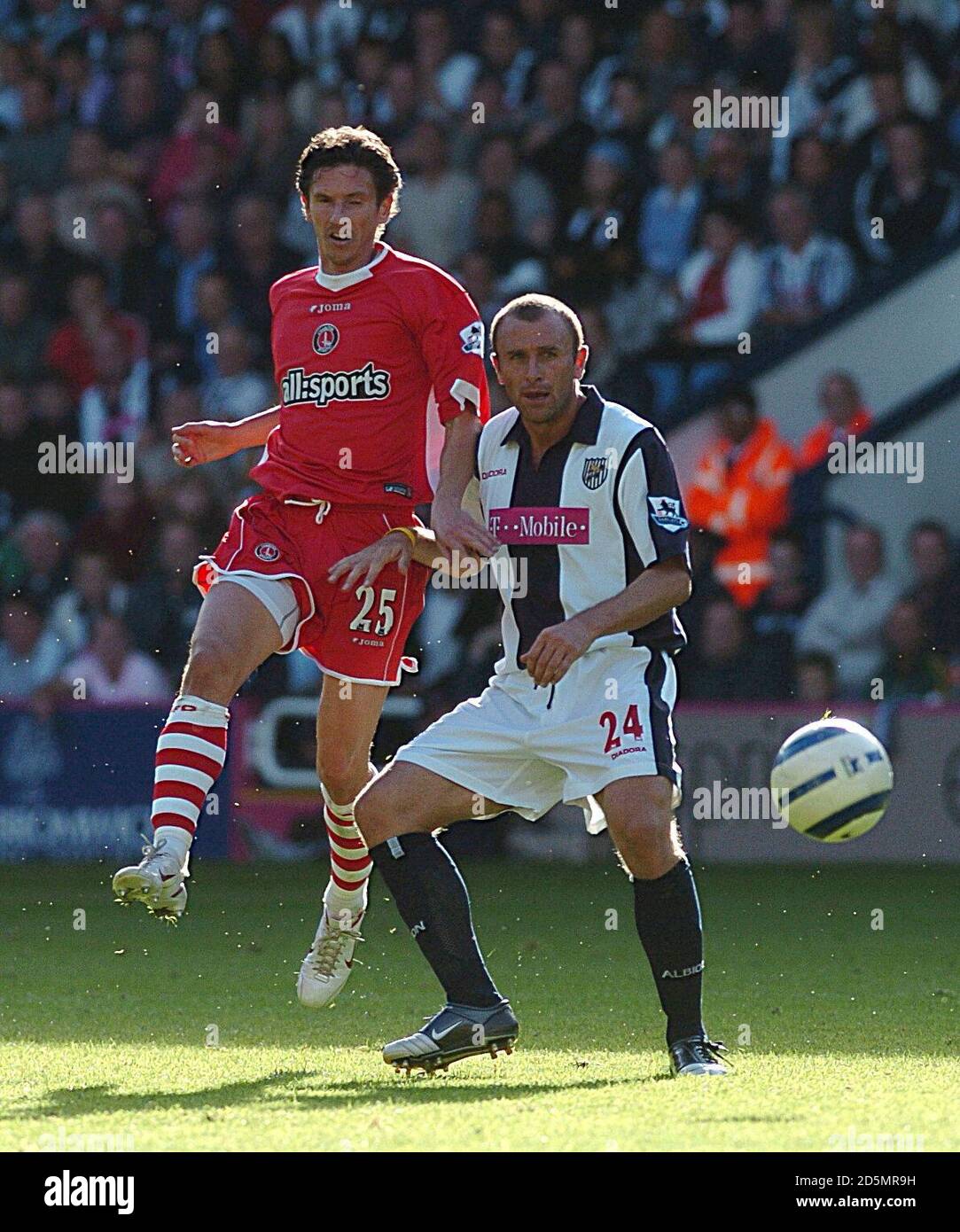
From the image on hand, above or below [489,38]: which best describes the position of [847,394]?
below

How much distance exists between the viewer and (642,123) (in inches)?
530

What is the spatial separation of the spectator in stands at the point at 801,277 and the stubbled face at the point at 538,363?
719 centimetres

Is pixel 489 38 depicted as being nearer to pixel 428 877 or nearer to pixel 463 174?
pixel 463 174

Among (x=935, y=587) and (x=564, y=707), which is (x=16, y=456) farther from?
(x=564, y=707)

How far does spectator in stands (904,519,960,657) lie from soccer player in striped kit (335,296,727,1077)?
20.2ft

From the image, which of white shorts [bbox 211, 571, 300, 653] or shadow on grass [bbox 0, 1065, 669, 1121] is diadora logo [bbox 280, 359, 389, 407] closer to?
white shorts [bbox 211, 571, 300, 653]

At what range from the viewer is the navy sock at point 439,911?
552 centimetres

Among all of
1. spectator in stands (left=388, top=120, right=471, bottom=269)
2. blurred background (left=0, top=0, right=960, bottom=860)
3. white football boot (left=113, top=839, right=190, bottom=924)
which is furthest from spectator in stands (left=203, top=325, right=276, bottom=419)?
white football boot (left=113, top=839, right=190, bottom=924)

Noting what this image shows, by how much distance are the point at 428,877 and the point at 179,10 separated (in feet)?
35.0

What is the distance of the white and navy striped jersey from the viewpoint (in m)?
5.55

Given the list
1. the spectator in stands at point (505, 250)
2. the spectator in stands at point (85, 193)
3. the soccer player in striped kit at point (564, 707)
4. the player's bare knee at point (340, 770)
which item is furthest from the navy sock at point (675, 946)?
the spectator in stands at point (85, 193)

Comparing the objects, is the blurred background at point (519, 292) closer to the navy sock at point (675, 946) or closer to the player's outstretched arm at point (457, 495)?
the player's outstretched arm at point (457, 495)

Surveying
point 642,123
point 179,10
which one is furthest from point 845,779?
point 179,10

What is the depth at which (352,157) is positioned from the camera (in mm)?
6355
